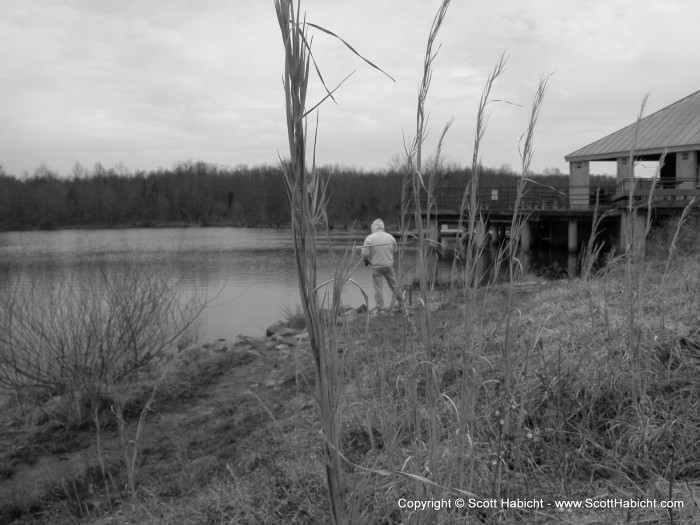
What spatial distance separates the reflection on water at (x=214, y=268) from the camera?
799 centimetres

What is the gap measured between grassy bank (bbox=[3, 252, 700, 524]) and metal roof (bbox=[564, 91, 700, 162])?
21389mm

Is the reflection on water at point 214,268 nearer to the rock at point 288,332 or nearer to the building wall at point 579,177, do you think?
the rock at point 288,332

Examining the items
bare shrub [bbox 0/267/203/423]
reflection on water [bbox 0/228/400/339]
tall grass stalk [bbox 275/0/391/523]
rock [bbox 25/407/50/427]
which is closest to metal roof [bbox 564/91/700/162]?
reflection on water [bbox 0/228/400/339]

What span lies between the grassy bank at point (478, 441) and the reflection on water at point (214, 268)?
0.52 meters

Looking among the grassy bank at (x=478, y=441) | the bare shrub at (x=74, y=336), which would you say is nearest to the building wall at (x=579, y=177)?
the bare shrub at (x=74, y=336)

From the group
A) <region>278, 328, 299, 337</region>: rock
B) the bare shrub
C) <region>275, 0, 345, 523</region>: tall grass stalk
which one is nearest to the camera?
<region>275, 0, 345, 523</region>: tall grass stalk

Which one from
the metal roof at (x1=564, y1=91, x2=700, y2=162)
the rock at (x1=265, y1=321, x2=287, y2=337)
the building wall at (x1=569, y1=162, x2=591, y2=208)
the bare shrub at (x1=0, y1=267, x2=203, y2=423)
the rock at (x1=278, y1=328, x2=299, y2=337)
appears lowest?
the rock at (x1=265, y1=321, x2=287, y2=337)

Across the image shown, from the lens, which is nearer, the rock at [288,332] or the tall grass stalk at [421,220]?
the tall grass stalk at [421,220]

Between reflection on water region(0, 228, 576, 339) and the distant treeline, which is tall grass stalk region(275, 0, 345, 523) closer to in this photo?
reflection on water region(0, 228, 576, 339)

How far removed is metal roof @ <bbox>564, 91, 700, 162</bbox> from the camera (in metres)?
23.6

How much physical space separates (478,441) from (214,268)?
836 inches

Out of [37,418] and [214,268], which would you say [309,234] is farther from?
[214,268]

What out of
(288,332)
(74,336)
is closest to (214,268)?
(288,332)

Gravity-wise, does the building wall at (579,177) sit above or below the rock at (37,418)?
above
